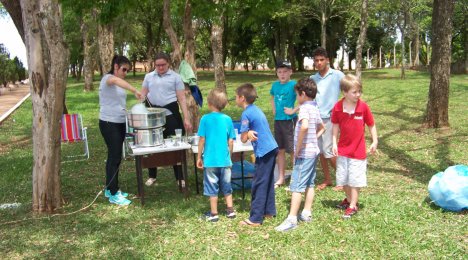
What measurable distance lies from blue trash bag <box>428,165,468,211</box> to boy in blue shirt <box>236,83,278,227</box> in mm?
1816

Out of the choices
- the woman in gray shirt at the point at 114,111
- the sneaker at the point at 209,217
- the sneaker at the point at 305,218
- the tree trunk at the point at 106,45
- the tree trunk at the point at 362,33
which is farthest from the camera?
the tree trunk at the point at 106,45

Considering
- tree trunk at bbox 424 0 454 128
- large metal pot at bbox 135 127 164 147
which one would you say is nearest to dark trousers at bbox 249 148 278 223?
large metal pot at bbox 135 127 164 147

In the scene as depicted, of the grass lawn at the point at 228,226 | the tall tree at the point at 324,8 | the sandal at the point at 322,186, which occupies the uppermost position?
the tall tree at the point at 324,8

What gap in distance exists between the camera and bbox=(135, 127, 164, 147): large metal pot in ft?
17.4

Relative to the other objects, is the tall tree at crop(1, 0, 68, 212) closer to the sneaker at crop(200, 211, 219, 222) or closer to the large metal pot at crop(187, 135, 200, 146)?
the large metal pot at crop(187, 135, 200, 146)

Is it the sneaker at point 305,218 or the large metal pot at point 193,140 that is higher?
the large metal pot at point 193,140

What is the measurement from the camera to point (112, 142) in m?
5.50

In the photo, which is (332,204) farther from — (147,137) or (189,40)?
(189,40)

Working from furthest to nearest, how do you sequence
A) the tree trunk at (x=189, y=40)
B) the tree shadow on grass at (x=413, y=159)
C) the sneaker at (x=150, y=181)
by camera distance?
the tree trunk at (x=189, y=40), the tree shadow on grass at (x=413, y=159), the sneaker at (x=150, y=181)

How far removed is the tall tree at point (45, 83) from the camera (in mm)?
4824

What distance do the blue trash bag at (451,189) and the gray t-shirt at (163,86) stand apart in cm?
343

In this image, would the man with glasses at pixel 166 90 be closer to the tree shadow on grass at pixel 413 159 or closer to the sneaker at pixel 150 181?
the sneaker at pixel 150 181

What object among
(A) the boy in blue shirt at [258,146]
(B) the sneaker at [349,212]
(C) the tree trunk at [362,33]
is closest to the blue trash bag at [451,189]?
(B) the sneaker at [349,212]

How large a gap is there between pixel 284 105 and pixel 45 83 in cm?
288
